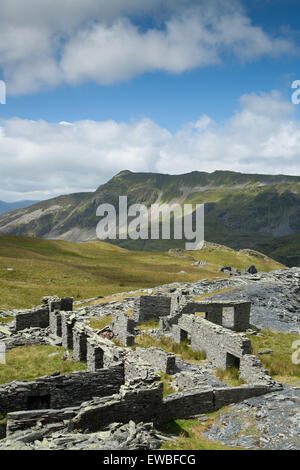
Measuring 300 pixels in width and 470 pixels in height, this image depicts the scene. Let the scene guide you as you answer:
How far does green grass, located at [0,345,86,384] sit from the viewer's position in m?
19.7

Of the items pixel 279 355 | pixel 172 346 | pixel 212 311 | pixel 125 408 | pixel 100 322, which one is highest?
pixel 125 408

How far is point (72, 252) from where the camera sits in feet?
452

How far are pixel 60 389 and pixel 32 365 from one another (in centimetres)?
662

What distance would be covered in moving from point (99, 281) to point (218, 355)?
57.7m

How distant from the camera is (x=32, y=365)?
2131 cm

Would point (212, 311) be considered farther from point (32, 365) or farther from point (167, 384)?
point (32, 365)

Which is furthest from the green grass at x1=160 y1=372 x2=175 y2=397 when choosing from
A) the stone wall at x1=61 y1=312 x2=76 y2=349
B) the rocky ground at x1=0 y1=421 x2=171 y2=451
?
the stone wall at x1=61 y1=312 x2=76 y2=349

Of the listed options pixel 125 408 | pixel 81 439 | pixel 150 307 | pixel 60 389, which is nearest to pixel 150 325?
pixel 150 307

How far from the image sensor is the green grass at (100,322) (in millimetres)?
33750

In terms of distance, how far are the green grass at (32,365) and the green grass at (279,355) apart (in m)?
14.0

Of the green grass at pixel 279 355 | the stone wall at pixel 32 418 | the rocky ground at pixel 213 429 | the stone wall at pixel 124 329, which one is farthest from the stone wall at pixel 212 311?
the stone wall at pixel 32 418

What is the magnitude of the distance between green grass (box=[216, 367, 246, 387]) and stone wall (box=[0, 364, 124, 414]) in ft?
28.1

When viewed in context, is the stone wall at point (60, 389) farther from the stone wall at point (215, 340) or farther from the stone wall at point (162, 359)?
the stone wall at point (215, 340)
